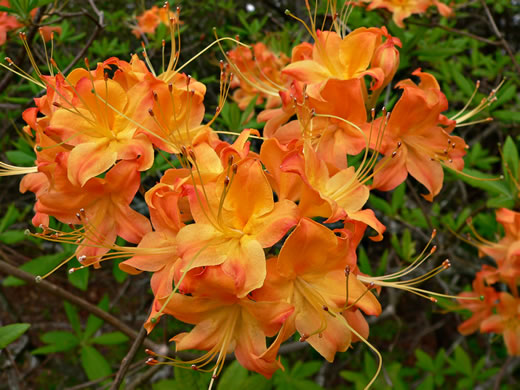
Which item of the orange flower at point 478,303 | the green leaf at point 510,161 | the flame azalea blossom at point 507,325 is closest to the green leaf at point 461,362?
the orange flower at point 478,303

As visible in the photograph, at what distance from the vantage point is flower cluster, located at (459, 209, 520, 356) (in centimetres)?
183

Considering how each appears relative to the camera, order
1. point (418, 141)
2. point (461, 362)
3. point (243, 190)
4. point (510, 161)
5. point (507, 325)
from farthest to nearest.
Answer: point (461, 362) < point (507, 325) < point (510, 161) < point (418, 141) < point (243, 190)

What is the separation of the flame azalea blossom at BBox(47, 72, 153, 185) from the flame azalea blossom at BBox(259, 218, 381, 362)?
0.46 metres

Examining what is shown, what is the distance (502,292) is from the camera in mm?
2152

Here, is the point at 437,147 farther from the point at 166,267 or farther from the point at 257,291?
the point at 166,267

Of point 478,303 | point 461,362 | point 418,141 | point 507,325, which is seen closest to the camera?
point 418,141

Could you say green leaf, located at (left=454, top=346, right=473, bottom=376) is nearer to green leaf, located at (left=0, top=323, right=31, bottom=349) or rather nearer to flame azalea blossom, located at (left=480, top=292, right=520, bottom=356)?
flame azalea blossom, located at (left=480, top=292, right=520, bottom=356)

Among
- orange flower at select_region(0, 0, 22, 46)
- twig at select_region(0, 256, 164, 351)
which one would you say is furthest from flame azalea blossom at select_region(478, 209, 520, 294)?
orange flower at select_region(0, 0, 22, 46)

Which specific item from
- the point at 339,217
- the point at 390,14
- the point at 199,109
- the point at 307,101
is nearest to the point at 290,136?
the point at 307,101

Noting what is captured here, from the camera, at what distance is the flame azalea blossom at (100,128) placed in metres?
1.21

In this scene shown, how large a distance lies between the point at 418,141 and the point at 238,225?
72cm

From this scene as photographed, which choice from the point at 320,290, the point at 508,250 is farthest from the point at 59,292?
the point at 508,250

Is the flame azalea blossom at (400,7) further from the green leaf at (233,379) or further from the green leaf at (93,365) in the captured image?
the green leaf at (93,365)

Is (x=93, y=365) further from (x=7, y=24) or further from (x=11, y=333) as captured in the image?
(x=7, y=24)
